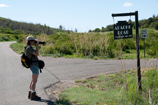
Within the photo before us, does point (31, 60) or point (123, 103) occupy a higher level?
point (31, 60)

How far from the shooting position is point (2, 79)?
26.0 ft

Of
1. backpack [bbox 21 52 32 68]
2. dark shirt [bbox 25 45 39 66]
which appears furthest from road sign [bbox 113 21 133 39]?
backpack [bbox 21 52 32 68]

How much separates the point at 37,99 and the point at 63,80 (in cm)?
241

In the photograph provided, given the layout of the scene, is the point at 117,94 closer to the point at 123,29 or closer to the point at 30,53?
the point at 123,29

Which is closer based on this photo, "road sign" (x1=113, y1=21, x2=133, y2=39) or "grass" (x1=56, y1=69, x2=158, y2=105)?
"grass" (x1=56, y1=69, x2=158, y2=105)

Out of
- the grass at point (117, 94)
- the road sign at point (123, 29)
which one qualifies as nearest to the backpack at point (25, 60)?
the grass at point (117, 94)

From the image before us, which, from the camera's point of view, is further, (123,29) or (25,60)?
(123,29)

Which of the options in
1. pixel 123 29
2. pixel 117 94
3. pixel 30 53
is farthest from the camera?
pixel 123 29

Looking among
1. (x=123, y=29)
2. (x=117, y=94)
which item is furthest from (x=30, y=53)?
(x=123, y=29)

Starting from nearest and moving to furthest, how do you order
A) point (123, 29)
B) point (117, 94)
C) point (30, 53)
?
point (30, 53) < point (117, 94) < point (123, 29)

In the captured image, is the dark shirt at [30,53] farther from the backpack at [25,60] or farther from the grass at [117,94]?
the grass at [117,94]

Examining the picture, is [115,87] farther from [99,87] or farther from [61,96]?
[61,96]

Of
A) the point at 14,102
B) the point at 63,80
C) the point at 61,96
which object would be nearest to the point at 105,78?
the point at 63,80

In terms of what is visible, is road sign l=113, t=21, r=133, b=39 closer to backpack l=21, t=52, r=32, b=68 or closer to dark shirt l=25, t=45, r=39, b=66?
dark shirt l=25, t=45, r=39, b=66
